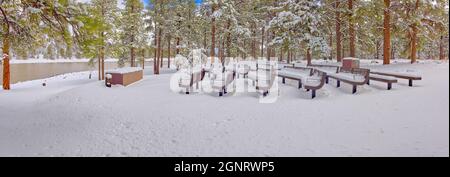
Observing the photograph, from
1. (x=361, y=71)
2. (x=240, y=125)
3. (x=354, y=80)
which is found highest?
(x=361, y=71)

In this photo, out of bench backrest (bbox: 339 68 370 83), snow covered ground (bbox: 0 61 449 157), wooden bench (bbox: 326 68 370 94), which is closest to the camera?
snow covered ground (bbox: 0 61 449 157)

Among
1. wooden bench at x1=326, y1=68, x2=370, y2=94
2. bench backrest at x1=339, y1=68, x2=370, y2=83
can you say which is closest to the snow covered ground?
wooden bench at x1=326, y1=68, x2=370, y2=94

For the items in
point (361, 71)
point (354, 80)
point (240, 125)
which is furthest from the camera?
point (361, 71)

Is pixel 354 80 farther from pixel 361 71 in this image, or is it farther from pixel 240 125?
pixel 240 125

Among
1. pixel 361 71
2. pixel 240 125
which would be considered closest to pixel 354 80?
pixel 361 71

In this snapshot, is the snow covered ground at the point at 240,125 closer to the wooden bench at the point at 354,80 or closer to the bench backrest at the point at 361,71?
the wooden bench at the point at 354,80

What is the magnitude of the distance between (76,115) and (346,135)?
7.07 metres

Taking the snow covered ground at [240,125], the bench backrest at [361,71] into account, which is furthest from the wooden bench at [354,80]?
the snow covered ground at [240,125]

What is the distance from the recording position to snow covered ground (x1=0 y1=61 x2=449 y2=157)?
5.57m

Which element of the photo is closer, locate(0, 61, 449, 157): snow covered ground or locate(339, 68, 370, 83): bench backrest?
locate(0, 61, 449, 157): snow covered ground

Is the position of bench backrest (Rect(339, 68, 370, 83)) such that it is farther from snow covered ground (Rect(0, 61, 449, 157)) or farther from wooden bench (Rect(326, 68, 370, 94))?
snow covered ground (Rect(0, 61, 449, 157))

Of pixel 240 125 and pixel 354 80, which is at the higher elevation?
pixel 354 80

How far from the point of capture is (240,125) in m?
7.07

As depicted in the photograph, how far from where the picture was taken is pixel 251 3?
118 ft
